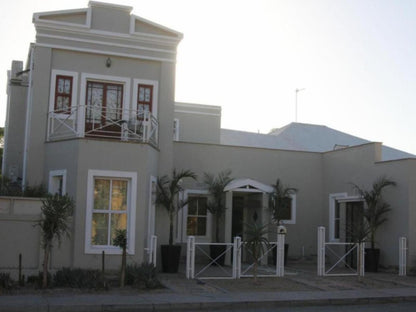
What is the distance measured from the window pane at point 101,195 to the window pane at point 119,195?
6.1 inches

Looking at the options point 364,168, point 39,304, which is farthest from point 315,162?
point 39,304

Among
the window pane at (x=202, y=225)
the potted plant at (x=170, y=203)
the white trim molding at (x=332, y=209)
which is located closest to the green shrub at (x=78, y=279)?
the potted plant at (x=170, y=203)

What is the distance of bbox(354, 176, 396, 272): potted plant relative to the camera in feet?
57.3

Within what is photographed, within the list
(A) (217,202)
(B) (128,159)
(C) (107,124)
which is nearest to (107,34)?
(C) (107,124)

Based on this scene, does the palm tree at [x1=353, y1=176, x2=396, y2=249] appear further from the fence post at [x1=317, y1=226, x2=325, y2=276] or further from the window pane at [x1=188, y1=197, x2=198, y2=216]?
the window pane at [x1=188, y1=197, x2=198, y2=216]

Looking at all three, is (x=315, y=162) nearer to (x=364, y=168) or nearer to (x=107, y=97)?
(x=364, y=168)

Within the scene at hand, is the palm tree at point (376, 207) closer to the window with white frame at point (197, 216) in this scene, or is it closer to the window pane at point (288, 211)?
the window pane at point (288, 211)

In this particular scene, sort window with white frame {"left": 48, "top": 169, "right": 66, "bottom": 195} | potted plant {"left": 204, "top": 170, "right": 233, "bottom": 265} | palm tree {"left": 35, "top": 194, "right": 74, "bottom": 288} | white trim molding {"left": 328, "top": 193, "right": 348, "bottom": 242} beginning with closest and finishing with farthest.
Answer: palm tree {"left": 35, "top": 194, "right": 74, "bottom": 288}
window with white frame {"left": 48, "top": 169, "right": 66, "bottom": 195}
potted plant {"left": 204, "top": 170, "right": 233, "bottom": 265}
white trim molding {"left": 328, "top": 193, "right": 348, "bottom": 242}

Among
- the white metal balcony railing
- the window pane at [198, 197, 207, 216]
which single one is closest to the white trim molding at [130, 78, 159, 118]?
the white metal balcony railing

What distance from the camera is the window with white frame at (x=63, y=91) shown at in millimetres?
16484

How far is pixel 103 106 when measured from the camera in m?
17.1

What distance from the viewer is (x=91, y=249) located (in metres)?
14.5

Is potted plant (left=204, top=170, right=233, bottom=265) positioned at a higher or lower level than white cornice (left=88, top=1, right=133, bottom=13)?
lower

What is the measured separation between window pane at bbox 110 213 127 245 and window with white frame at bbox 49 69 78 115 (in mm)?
3621
